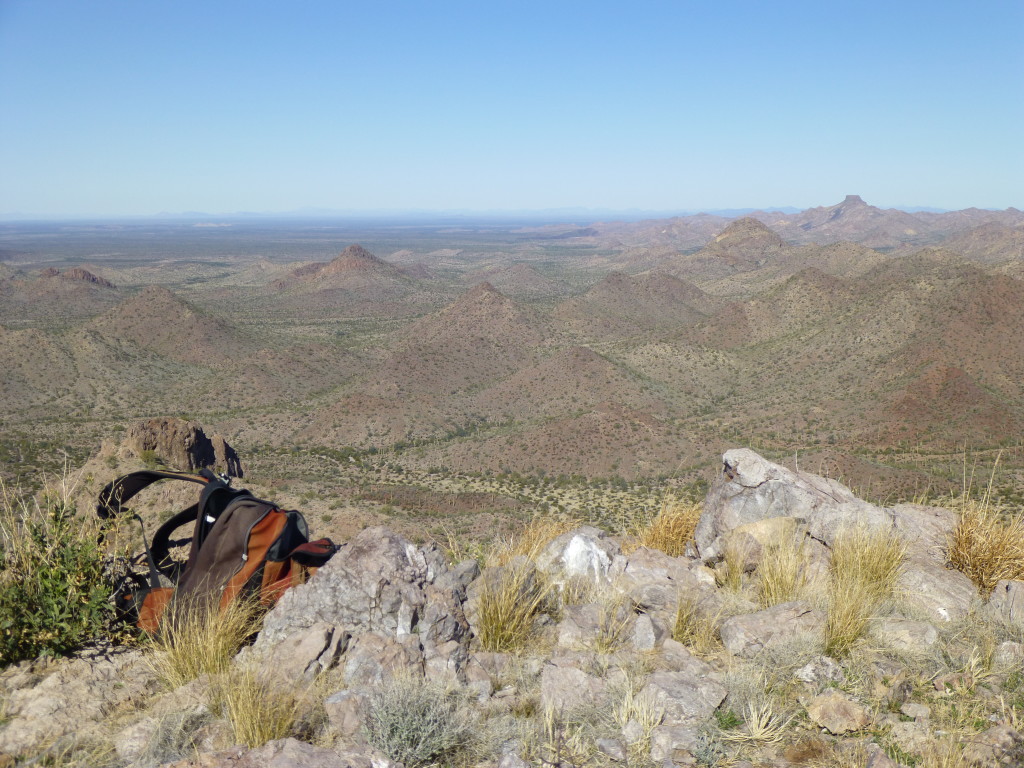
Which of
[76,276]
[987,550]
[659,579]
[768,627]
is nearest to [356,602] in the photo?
[659,579]

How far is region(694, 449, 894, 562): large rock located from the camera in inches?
209

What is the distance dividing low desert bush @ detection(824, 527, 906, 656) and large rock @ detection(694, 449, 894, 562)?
294 mm

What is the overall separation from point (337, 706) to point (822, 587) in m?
3.56

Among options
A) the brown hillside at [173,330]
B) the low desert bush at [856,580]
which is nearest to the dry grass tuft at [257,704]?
the low desert bush at [856,580]

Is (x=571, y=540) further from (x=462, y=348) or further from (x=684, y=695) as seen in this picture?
(x=462, y=348)

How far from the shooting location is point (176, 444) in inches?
910

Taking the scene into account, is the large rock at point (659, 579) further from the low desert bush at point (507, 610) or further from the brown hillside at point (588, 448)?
the brown hillside at point (588, 448)

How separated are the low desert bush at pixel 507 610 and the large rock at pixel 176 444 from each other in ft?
61.6

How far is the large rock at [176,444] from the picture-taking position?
21.7 metres

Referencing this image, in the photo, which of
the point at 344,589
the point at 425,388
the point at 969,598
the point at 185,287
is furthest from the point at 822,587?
the point at 185,287

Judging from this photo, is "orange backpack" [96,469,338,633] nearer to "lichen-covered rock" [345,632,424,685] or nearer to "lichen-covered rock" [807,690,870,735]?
"lichen-covered rock" [345,632,424,685]

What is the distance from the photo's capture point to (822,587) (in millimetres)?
4594

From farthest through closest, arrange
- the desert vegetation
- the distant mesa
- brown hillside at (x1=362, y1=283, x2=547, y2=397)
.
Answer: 1. the distant mesa
2. brown hillside at (x1=362, y1=283, x2=547, y2=397)
3. the desert vegetation

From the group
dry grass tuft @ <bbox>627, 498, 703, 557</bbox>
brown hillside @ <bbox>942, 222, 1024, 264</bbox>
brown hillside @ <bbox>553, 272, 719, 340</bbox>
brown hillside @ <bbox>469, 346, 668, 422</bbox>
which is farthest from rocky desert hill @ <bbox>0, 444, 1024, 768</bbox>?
brown hillside @ <bbox>942, 222, 1024, 264</bbox>
